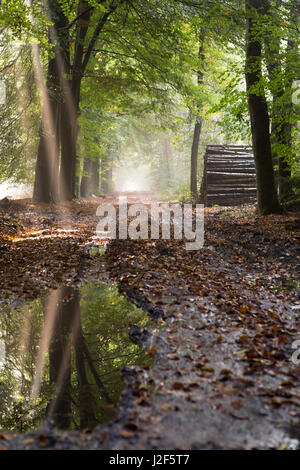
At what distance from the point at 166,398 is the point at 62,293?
362cm

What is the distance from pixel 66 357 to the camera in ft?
13.8

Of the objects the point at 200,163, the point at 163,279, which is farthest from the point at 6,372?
the point at 200,163

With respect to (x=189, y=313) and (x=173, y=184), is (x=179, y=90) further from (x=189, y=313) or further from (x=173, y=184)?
(x=173, y=184)

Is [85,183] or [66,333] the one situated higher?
[85,183]

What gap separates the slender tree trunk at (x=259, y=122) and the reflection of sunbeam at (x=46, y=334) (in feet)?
26.0

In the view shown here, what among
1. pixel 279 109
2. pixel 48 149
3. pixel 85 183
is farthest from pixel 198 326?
pixel 85 183

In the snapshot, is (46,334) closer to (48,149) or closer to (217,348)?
(217,348)

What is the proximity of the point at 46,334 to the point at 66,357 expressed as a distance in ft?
2.61

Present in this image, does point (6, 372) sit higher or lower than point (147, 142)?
lower

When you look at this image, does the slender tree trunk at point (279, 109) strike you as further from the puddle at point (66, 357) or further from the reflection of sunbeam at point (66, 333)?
the reflection of sunbeam at point (66, 333)

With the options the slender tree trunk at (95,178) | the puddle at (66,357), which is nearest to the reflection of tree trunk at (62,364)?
the puddle at (66,357)

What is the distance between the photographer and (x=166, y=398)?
3.23 meters

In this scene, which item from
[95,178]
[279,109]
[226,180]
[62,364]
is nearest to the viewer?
[62,364]

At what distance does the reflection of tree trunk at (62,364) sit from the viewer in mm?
3203
